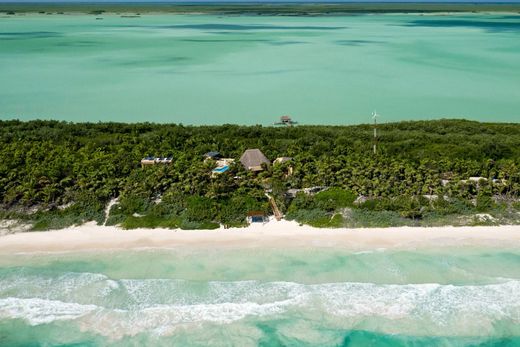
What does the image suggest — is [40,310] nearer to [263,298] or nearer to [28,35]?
[263,298]

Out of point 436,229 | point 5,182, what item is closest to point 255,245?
point 436,229

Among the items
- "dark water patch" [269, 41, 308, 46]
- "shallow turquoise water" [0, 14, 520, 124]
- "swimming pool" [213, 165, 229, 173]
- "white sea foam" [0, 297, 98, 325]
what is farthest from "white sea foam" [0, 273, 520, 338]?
"dark water patch" [269, 41, 308, 46]

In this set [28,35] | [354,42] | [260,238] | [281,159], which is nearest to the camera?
[260,238]

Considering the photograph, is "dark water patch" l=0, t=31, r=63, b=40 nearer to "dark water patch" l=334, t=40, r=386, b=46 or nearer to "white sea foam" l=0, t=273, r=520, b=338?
"dark water patch" l=334, t=40, r=386, b=46

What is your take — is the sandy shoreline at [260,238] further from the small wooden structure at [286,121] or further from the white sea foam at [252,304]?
the small wooden structure at [286,121]

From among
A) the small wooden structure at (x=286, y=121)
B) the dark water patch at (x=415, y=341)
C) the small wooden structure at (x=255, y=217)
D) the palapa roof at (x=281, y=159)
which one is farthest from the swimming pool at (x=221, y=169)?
the small wooden structure at (x=286, y=121)

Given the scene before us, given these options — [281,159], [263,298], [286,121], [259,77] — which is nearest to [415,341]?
[263,298]
